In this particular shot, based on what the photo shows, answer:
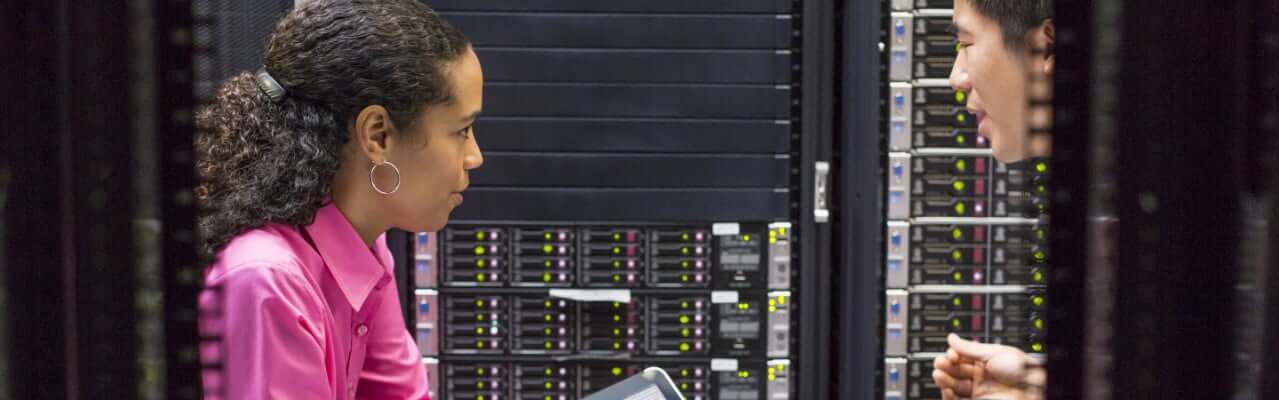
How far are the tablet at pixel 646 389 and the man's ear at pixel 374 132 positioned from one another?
15.6 inches

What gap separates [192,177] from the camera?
0.46m

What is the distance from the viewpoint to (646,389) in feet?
4.77

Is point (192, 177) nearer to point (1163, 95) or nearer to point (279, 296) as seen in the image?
point (1163, 95)

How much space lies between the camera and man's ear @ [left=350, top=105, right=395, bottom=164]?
136 cm

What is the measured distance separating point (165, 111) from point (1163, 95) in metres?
0.38

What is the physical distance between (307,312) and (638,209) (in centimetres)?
144

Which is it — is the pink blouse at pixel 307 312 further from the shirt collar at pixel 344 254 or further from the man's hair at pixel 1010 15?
the man's hair at pixel 1010 15

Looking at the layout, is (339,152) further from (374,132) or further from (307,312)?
(307,312)

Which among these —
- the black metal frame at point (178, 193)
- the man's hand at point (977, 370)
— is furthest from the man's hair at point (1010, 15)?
the black metal frame at point (178, 193)

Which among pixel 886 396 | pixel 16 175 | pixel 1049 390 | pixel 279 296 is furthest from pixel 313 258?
pixel 886 396

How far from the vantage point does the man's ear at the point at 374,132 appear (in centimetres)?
136

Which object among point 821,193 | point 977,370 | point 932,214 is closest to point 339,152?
point 977,370

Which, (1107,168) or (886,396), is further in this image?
(886,396)

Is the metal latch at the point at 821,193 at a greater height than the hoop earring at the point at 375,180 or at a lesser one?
lesser
